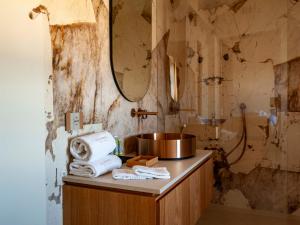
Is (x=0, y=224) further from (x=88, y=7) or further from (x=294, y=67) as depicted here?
(x=294, y=67)

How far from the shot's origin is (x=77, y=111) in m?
1.63

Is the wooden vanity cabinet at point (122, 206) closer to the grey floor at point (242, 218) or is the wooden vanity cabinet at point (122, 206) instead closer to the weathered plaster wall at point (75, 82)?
the weathered plaster wall at point (75, 82)

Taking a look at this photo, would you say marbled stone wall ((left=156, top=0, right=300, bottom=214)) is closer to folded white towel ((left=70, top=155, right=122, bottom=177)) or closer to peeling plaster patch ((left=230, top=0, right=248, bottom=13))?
peeling plaster patch ((left=230, top=0, right=248, bottom=13))

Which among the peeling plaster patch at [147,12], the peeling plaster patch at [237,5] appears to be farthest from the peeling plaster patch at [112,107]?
the peeling plaster patch at [237,5]

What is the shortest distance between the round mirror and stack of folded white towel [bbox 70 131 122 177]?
608 mm

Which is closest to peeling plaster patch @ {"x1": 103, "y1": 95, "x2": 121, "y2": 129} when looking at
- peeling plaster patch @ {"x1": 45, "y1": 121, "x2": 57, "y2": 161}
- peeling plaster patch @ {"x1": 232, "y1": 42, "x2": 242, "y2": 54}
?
peeling plaster patch @ {"x1": 45, "y1": 121, "x2": 57, "y2": 161}

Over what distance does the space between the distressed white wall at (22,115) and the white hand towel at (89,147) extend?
0.63 ft

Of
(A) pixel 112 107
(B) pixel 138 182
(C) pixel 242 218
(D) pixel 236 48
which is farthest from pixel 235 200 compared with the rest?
(B) pixel 138 182

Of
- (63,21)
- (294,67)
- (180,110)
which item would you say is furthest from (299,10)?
(63,21)

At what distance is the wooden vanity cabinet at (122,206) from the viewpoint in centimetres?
132

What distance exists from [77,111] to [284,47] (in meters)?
2.16

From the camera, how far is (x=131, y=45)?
2244mm

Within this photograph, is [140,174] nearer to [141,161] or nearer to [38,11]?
[141,161]

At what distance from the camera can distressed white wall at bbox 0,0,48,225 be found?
3.92 feet
